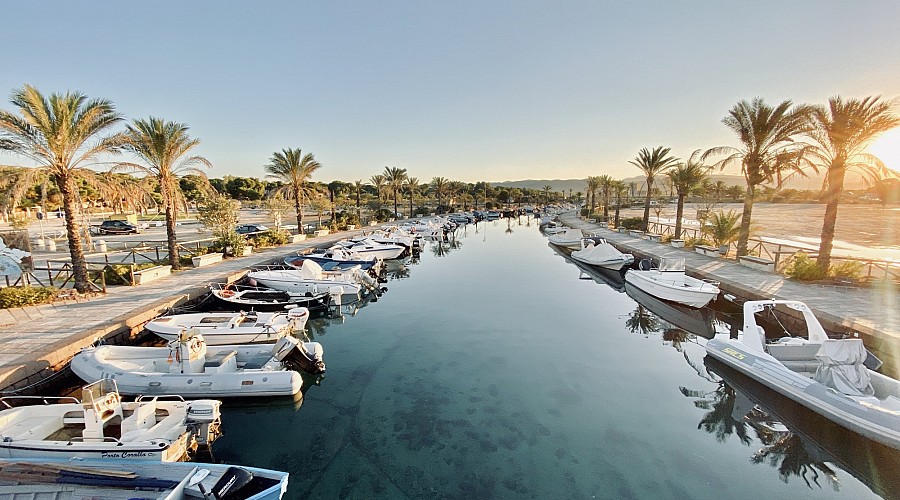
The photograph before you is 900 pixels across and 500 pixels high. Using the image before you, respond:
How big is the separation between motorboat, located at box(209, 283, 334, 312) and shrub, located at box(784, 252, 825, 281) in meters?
20.3

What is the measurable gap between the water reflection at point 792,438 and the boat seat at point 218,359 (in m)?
11.4

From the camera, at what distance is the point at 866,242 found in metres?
28.3

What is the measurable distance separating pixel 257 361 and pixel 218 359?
952 millimetres

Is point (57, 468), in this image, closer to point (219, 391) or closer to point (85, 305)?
point (219, 391)

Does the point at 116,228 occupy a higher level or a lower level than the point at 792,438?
higher

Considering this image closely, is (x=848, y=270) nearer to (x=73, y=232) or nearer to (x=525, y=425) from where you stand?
(x=525, y=425)

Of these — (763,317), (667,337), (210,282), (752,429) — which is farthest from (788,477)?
(210,282)

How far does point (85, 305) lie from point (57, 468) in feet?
34.1

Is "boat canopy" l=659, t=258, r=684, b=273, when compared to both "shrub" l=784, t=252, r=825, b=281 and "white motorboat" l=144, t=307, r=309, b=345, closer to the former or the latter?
"shrub" l=784, t=252, r=825, b=281

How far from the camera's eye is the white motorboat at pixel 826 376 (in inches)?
289

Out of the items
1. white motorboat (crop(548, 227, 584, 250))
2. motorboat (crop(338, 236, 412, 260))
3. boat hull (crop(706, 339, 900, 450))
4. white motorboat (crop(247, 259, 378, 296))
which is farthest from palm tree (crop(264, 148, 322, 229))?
boat hull (crop(706, 339, 900, 450))

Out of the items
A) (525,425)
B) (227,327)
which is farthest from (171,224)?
(525,425)

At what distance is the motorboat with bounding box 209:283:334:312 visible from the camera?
15320 millimetres

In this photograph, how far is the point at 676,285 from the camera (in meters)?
16.9
